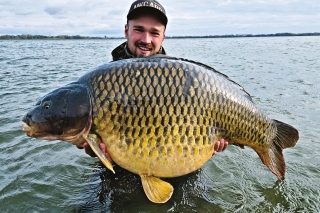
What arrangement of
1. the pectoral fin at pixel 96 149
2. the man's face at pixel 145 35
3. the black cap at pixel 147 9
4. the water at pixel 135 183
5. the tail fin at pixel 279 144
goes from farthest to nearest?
the man's face at pixel 145 35 → the black cap at pixel 147 9 → the water at pixel 135 183 → the tail fin at pixel 279 144 → the pectoral fin at pixel 96 149

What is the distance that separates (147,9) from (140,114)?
156cm

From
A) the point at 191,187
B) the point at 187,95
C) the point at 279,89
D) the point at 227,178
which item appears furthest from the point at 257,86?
the point at 187,95

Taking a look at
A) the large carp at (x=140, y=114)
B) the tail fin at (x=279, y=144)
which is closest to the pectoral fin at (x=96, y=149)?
the large carp at (x=140, y=114)

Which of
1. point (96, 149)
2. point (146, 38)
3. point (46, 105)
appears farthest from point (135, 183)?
point (146, 38)

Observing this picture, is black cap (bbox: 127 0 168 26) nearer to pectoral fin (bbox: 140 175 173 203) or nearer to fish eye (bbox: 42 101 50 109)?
fish eye (bbox: 42 101 50 109)

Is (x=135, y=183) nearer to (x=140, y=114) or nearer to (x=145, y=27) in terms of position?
(x=140, y=114)

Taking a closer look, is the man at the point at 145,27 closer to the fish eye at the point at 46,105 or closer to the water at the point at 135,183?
the water at the point at 135,183

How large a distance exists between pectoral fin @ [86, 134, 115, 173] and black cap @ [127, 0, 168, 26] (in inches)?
65.2

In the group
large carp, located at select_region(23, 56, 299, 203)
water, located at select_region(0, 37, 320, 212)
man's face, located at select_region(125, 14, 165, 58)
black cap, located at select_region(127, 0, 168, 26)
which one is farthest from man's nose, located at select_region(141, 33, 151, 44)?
water, located at select_region(0, 37, 320, 212)

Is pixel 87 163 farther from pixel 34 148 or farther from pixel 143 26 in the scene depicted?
pixel 143 26

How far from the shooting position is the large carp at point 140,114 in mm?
2432

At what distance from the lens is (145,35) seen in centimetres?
364

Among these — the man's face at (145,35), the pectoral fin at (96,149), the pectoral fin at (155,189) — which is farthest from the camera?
the man's face at (145,35)

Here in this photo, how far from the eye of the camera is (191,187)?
3.44 metres
